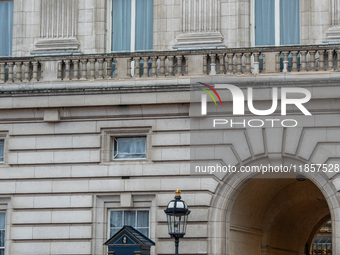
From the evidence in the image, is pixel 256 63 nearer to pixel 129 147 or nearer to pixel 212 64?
pixel 212 64

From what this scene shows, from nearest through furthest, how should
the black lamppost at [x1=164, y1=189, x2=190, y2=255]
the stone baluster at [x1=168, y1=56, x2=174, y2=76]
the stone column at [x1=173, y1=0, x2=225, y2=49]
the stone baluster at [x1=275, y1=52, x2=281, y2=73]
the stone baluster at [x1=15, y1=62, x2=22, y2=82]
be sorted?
the black lamppost at [x1=164, y1=189, x2=190, y2=255], the stone baluster at [x1=275, y1=52, x2=281, y2=73], the stone baluster at [x1=168, y1=56, x2=174, y2=76], the stone column at [x1=173, y1=0, x2=225, y2=49], the stone baluster at [x1=15, y1=62, x2=22, y2=82]

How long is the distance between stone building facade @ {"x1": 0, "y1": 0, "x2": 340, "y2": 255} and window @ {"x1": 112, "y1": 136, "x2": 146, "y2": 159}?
3 centimetres

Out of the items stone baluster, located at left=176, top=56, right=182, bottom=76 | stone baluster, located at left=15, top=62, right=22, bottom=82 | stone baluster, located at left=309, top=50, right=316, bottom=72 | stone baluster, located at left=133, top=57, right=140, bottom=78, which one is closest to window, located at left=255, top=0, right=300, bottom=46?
stone baluster, located at left=309, top=50, right=316, bottom=72

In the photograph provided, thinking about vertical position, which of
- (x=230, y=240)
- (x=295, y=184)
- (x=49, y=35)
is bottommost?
(x=230, y=240)

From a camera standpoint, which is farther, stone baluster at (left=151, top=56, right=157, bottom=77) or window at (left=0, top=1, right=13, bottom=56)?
window at (left=0, top=1, right=13, bottom=56)

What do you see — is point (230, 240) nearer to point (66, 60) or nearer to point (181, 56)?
point (181, 56)

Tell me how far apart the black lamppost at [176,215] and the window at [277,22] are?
4434 millimetres

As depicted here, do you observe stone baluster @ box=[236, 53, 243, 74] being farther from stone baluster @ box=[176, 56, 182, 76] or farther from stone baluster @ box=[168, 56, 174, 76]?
stone baluster @ box=[168, 56, 174, 76]

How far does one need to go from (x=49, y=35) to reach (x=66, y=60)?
3.11ft

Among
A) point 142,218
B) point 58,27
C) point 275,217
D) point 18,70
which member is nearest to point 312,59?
point 142,218

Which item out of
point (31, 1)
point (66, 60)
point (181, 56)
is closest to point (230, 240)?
point (181, 56)

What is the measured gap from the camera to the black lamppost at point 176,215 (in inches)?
638

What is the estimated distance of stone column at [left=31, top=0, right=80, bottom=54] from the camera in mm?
18844

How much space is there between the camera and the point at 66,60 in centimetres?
1848
